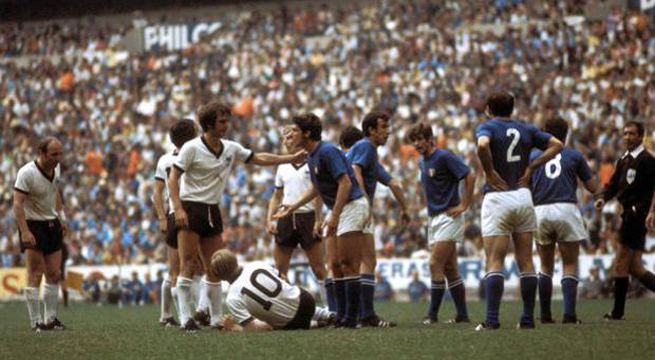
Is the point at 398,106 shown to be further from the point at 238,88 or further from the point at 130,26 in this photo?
the point at 130,26

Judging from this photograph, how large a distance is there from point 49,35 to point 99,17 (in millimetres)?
2519

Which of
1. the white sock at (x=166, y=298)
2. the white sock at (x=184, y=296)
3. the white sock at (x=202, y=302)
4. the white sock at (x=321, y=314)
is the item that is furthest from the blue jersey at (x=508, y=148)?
the white sock at (x=166, y=298)

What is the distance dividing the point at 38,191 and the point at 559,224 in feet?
19.4

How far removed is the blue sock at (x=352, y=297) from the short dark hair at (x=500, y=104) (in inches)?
88.3

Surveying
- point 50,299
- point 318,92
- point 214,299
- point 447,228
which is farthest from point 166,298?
point 318,92

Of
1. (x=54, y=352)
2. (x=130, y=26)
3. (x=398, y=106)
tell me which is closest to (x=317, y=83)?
(x=398, y=106)

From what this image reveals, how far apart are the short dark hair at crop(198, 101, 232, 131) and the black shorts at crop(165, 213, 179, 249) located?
138 centimetres

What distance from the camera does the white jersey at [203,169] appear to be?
11.4m

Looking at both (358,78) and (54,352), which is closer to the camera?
(54,352)

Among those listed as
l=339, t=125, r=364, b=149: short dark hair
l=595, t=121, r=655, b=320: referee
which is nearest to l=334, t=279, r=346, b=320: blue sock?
l=339, t=125, r=364, b=149: short dark hair

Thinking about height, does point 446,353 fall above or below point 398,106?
below

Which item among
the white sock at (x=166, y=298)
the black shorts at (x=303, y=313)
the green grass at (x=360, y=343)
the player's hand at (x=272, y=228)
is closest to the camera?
the green grass at (x=360, y=343)

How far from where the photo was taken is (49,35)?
42562 mm

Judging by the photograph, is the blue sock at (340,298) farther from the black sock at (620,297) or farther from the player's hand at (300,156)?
the black sock at (620,297)
